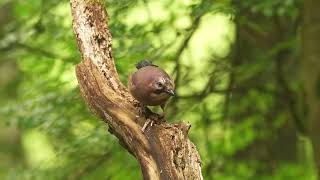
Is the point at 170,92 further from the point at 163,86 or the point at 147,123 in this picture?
the point at 147,123

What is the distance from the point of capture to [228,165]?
7.96 m

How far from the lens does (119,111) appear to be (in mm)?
3965

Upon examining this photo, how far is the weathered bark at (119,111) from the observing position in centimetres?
A: 367

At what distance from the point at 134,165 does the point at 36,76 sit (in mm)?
1428

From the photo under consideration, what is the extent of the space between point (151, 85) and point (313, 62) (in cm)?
389

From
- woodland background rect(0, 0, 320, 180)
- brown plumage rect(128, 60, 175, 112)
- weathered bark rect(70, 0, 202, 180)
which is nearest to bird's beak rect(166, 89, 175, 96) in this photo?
brown plumage rect(128, 60, 175, 112)

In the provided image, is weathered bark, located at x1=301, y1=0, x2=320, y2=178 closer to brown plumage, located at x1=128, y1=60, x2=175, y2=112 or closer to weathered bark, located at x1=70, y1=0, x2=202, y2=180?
weathered bark, located at x1=70, y1=0, x2=202, y2=180

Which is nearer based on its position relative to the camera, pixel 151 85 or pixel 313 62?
pixel 151 85

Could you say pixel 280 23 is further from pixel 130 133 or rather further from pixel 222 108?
pixel 130 133

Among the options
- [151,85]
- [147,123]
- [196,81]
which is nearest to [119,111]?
[147,123]

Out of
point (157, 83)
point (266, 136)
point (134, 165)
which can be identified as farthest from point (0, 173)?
point (157, 83)

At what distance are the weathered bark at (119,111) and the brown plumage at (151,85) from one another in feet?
0.60

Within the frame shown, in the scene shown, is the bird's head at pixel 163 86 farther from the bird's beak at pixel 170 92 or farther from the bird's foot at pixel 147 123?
the bird's foot at pixel 147 123

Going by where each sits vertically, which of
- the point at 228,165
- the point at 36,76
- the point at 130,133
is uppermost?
the point at 36,76
